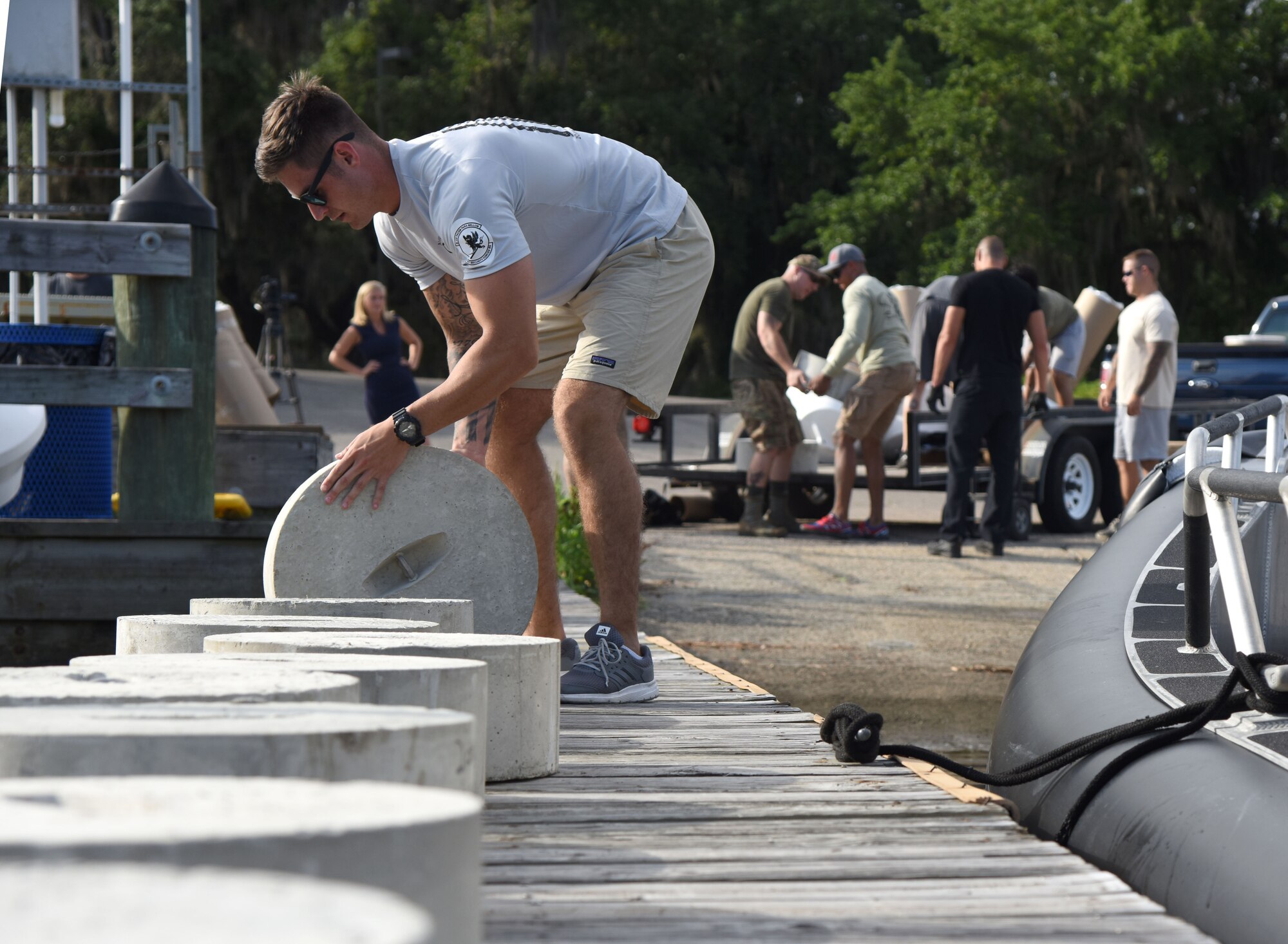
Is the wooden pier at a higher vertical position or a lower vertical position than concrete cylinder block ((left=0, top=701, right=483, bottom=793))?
lower

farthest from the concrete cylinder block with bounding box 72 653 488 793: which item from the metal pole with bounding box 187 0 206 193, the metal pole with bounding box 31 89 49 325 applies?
the metal pole with bounding box 187 0 206 193

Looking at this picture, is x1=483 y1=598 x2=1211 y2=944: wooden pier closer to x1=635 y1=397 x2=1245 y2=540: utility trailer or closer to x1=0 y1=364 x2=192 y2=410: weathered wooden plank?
x1=0 y1=364 x2=192 y2=410: weathered wooden plank

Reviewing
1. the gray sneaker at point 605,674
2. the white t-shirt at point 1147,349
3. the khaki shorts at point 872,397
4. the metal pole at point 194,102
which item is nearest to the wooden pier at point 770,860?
the gray sneaker at point 605,674

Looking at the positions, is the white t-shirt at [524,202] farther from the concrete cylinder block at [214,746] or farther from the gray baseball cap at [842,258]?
the gray baseball cap at [842,258]

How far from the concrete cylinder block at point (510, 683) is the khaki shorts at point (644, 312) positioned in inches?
48.3

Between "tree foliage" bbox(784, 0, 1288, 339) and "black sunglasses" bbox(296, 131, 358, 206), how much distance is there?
34.1 meters

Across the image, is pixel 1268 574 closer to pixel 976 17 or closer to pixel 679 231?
pixel 679 231

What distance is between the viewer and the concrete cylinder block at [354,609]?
11.5 ft

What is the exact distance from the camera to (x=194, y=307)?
581 cm

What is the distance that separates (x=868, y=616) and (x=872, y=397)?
3.09m

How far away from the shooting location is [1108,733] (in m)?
3.41

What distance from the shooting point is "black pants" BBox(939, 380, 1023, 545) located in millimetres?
10688

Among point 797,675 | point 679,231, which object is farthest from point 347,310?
point 679,231

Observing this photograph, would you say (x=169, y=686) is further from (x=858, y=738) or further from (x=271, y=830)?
(x=858, y=738)
